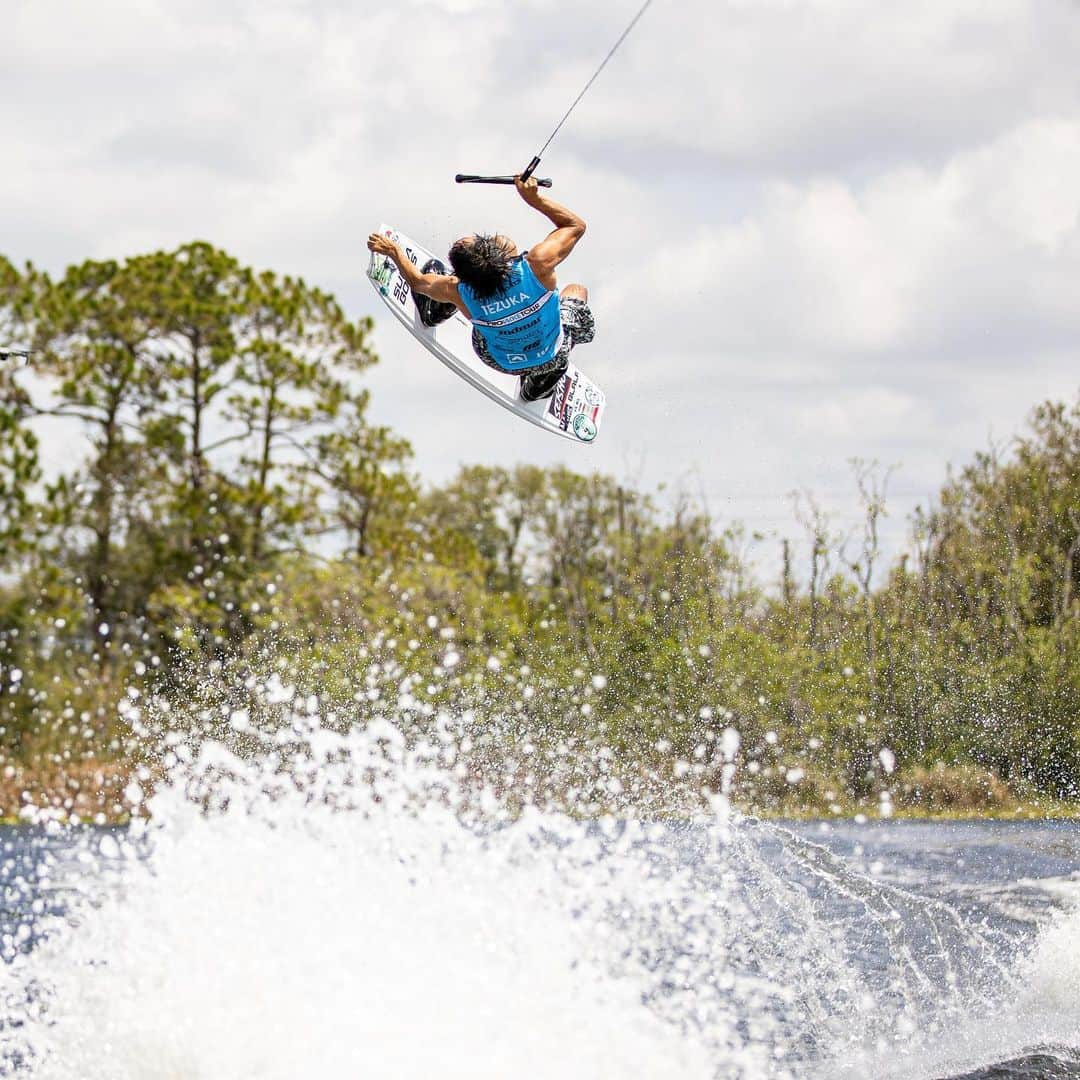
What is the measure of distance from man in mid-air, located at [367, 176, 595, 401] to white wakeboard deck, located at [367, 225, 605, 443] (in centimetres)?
90

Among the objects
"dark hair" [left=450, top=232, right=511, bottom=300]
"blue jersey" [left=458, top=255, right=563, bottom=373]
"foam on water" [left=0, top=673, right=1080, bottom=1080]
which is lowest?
"foam on water" [left=0, top=673, right=1080, bottom=1080]

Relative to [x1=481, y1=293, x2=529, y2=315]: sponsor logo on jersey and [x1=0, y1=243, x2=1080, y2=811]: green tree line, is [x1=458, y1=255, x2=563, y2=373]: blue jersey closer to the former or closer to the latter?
[x1=481, y1=293, x2=529, y2=315]: sponsor logo on jersey

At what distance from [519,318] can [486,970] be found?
4092 millimetres

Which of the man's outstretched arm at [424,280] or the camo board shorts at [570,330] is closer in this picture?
the man's outstretched arm at [424,280]

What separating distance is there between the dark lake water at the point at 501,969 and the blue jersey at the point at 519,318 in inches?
152

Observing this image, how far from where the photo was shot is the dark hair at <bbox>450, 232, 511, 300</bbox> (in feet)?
26.9

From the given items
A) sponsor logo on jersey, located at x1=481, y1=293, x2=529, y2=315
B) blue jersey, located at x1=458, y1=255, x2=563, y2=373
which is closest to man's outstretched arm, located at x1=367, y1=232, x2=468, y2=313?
blue jersey, located at x1=458, y1=255, x2=563, y2=373

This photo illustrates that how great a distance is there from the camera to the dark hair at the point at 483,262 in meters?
8.21

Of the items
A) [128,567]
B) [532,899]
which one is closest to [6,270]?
[128,567]

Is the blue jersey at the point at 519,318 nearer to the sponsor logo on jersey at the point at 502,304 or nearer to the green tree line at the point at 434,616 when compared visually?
the sponsor logo on jersey at the point at 502,304

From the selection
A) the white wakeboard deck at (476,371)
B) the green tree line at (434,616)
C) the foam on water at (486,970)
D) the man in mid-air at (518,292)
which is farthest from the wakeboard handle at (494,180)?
the green tree line at (434,616)

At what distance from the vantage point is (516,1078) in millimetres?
7461

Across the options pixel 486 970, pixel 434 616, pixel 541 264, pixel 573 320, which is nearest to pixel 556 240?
pixel 541 264

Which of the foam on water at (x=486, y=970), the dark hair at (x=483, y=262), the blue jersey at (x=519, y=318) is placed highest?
the dark hair at (x=483, y=262)
